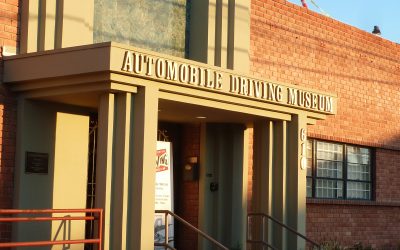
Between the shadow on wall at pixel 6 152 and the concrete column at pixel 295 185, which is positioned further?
the concrete column at pixel 295 185

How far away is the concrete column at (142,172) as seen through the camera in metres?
12.0

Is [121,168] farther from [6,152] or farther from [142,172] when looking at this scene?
[6,152]

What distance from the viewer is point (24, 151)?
41.0 ft

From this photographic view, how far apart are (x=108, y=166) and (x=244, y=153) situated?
452 cm

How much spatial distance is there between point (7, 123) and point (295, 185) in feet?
18.1

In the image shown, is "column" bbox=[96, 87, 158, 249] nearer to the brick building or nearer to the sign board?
Answer: the brick building

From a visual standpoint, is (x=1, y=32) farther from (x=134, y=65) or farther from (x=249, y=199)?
(x=249, y=199)

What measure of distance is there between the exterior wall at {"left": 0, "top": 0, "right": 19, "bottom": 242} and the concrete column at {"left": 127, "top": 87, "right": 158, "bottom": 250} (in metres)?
1.82

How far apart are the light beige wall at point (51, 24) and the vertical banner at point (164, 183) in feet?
9.99

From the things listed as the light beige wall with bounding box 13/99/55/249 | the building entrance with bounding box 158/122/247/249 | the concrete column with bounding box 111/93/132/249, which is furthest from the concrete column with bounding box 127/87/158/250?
the building entrance with bounding box 158/122/247/249

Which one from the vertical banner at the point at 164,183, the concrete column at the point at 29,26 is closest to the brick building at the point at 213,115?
the concrete column at the point at 29,26

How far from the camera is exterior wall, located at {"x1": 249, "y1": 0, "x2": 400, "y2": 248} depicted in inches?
703

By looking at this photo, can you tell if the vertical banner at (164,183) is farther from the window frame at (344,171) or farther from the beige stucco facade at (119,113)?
the window frame at (344,171)

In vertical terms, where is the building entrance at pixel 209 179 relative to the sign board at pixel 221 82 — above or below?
below
